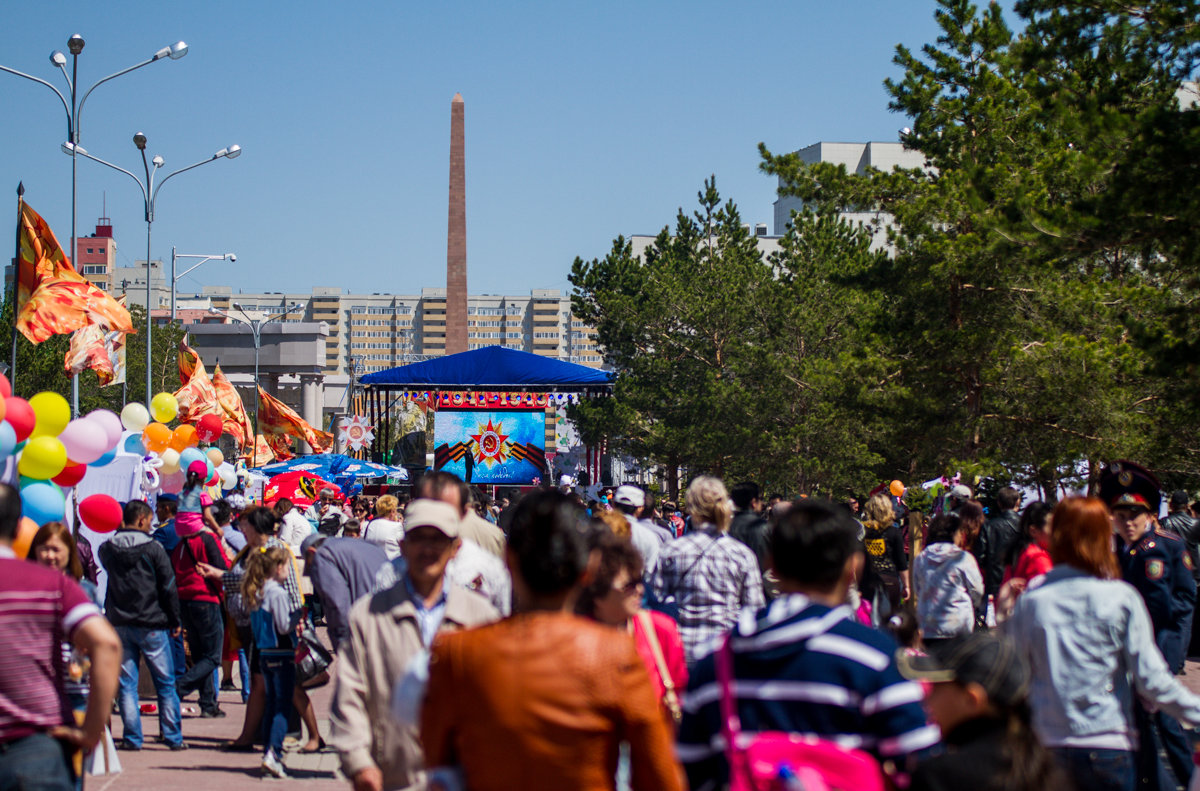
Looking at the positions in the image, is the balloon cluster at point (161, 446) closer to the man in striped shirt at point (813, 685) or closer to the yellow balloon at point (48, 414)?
the yellow balloon at point (48, 414)

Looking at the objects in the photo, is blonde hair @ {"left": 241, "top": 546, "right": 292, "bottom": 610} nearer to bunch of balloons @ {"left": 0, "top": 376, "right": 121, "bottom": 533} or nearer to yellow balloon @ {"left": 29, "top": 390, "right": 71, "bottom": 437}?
bunch of balloons @ {"left": 0, "top": 376, "right": 121, "bottom": 533}

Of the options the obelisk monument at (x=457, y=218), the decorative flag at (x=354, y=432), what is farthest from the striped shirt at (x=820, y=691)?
the obelisk monument at (x=457, y=218)

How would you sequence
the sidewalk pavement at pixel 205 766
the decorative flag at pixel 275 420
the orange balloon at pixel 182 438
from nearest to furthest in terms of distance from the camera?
the sidewalk pavement at pixel 205 766 < the orange balloon at pixel 182 438 < the decorative flag at pixel 275 420

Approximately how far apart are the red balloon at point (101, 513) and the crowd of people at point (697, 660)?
170 centimetres

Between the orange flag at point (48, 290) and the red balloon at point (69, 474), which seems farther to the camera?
the orange flag at point (48, 290)

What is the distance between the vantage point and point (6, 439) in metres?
6.30

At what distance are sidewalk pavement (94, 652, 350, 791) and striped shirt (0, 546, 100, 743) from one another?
153 inches

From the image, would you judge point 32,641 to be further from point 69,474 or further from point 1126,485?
point 1126,485

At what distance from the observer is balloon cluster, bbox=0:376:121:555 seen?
623 cm

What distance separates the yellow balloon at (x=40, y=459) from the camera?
666 cm

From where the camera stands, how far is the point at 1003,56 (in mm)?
20203

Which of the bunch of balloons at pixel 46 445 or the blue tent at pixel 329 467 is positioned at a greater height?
the bunch of balloons at pixel 46 445

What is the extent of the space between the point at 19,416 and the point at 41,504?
593mm

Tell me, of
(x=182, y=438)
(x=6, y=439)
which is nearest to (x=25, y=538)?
(x=6, y=439)
